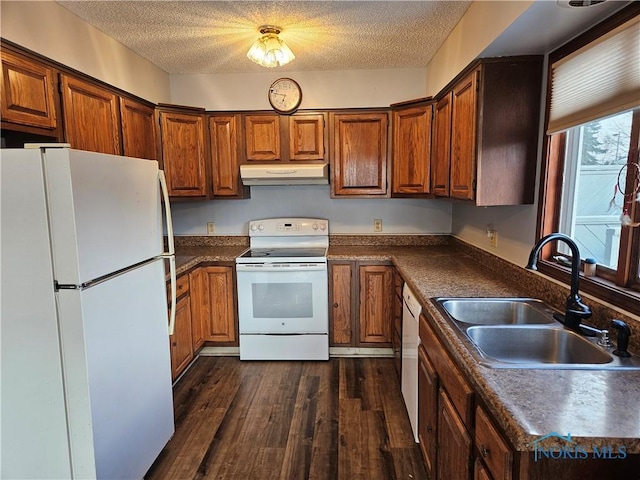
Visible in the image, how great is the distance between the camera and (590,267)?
158cm

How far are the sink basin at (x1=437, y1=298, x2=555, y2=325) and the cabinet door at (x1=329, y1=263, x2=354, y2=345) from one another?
4.35ft

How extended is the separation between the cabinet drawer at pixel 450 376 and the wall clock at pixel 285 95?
87.1 inches

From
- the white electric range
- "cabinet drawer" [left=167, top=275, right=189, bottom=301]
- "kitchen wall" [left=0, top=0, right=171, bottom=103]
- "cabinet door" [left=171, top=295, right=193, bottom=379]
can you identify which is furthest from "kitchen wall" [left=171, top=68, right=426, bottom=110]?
"cabinet door" [left=171, top=295, right=193, bottom=379]

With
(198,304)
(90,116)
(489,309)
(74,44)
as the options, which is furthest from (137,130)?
(489,309)

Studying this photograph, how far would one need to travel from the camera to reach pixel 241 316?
10.1 feet

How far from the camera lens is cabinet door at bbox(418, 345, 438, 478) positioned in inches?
62.6

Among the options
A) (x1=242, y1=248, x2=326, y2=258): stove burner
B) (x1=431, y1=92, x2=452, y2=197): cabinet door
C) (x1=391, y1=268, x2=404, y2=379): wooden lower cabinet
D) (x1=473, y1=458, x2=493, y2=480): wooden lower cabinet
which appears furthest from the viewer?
(x1=242, y1=248, x2=326, y2=258): stove burner

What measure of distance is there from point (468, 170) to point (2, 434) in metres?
2.50

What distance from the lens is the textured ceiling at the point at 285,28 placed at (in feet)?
6.83

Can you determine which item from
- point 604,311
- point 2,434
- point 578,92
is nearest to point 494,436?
point 604,311

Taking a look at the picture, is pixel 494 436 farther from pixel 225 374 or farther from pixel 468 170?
pixel 225 374

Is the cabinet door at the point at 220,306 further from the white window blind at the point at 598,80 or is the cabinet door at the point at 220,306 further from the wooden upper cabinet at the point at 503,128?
the white window blind at the point at 598,80

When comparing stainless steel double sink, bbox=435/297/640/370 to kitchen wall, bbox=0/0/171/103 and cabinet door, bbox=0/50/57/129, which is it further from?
kitchen wall, bbox=0/0/171/103

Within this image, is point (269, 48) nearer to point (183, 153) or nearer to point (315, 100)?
point (315, 100)
